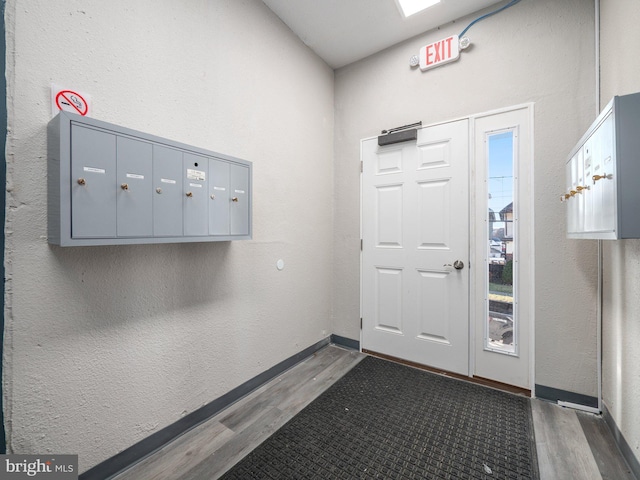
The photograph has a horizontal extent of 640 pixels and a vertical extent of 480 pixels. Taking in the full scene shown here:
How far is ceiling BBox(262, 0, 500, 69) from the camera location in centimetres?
219

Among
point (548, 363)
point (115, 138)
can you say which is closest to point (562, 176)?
point (548, 363)

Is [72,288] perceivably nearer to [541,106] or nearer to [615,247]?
[615,247]

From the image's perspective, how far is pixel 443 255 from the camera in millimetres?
2408

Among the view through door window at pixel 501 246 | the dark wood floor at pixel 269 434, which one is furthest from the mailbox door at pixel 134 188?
the view through door window at pixel 501 246

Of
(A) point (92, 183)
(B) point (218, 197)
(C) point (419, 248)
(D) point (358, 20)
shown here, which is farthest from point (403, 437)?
(D) point (358, 20)

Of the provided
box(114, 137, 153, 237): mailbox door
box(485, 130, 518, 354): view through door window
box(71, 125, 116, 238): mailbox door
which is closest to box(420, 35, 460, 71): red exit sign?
box(485, 130, 518, 354): view through door window

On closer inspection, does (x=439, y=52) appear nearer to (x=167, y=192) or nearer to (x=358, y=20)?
(x=358, y=20)

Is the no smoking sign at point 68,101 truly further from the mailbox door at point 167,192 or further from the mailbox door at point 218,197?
the mailbox door at point 218,197

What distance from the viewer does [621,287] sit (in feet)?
5.18

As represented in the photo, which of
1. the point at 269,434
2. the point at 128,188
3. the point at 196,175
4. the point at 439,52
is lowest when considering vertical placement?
the point at 269,434

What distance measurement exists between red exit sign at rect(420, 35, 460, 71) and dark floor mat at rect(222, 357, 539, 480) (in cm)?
271

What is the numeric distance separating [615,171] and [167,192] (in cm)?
196

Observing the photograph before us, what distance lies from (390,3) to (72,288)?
2820 mm

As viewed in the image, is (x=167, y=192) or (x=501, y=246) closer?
(x=167, y=192)
